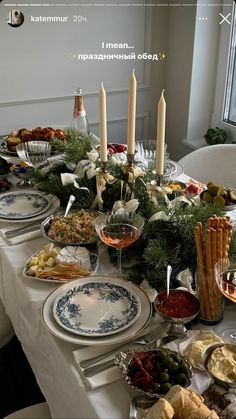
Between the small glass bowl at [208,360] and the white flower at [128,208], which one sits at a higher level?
the white flower at [128,208]

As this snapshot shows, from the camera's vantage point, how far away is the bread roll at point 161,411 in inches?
28.6

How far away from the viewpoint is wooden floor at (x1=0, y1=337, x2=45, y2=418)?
1.59 metres

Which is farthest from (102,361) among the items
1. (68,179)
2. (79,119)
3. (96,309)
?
(79,119)

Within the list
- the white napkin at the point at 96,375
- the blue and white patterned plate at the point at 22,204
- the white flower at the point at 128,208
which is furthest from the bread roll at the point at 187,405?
Answer: the blue and white patterned plate at the point at 22,204

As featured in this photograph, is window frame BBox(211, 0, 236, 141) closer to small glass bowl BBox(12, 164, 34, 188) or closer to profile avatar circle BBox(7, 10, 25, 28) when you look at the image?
profile avatar circle BBox(7, 10, 25, 28)

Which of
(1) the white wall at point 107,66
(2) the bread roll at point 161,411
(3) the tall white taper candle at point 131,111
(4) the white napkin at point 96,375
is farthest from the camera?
(1) the white wall at point 107,66

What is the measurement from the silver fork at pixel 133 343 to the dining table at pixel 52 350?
19 millimetres

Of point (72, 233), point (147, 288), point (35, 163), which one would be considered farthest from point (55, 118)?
point (147, 288)

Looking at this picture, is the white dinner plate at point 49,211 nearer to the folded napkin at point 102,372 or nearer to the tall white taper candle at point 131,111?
the tall white taper candle at point 131,111

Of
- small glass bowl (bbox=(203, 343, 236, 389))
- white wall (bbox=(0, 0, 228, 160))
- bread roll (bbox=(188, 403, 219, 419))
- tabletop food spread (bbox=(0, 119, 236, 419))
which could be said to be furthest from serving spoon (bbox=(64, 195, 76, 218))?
white wall (bbox=(0, 0, 228, 160))

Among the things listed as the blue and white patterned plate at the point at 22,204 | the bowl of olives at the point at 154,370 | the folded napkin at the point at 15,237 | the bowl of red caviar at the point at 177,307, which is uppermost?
the bowl of red caviar at the point at 177,307

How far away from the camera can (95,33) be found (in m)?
2.54

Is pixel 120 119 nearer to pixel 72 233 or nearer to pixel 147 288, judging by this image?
pixel 72 233

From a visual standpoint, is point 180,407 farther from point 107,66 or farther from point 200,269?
point 107,66
